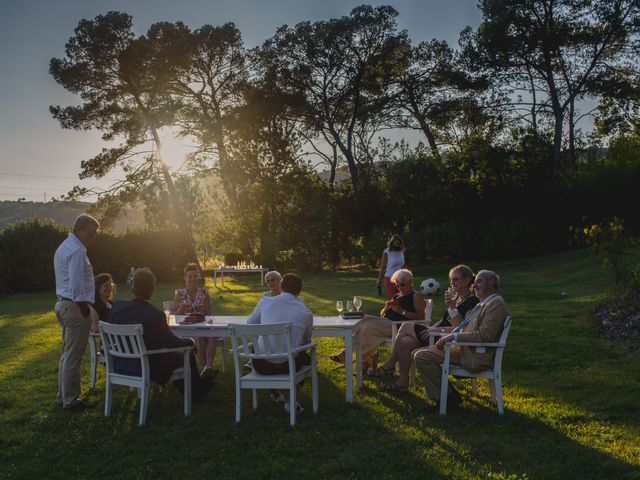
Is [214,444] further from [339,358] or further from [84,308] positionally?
[339,358]

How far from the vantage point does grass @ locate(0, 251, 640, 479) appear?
178 inches

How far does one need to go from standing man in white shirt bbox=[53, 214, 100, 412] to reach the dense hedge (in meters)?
19.4

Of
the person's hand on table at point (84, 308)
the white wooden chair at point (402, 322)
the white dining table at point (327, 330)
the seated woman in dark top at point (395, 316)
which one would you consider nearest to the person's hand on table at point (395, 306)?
the seated woman in dark top at point (395, 316)

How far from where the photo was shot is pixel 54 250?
24.0 m

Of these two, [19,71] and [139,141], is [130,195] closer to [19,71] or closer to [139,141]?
[139,141]

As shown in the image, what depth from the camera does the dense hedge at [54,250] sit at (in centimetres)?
2375

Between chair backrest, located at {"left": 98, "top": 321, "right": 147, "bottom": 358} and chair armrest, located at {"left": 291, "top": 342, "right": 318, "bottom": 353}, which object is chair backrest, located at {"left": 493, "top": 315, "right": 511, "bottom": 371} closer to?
chair armrest, located at {"left": 291, "top": 342, "right": 318, "bottom": 353}

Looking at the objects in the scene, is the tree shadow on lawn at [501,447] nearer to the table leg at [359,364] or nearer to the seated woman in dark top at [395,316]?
the table leg at [359,364]

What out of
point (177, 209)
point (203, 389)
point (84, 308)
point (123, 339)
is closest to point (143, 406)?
point (123, 339)

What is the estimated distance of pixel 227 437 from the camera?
17.4 ft

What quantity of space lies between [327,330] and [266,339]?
101 cm

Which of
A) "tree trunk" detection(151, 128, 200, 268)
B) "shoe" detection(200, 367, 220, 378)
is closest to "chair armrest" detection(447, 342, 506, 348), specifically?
"shoe" detection(200, 367, 220, 378)

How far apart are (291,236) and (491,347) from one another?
70.9ft

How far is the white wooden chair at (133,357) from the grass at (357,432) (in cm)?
21
